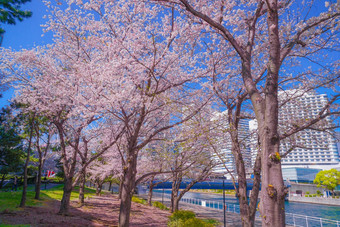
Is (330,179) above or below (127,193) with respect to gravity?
above

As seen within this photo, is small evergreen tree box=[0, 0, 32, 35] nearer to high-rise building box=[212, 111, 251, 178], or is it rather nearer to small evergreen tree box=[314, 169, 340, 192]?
high-rise building box=[212, 111, 251, 178]

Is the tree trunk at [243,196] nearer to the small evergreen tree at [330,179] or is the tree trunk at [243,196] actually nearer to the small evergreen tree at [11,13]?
the small evergreen tree at [11,13]

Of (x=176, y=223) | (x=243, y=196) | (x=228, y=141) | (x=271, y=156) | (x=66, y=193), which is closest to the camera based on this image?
(x=271, y=156)

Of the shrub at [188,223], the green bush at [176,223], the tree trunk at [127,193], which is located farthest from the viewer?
the green bush at [176,223]

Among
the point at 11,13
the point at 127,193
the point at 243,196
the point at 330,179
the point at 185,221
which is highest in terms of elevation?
the point at 11,13

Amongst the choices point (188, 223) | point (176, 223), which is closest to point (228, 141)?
point (188, 223)

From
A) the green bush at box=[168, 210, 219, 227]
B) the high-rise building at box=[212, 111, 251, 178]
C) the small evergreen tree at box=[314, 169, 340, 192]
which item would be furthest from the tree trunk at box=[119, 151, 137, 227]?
the small evergreen tree at box=[314, 169, 340, 192]

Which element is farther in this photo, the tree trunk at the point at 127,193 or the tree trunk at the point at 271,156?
the tree trunk at the point at 127,193

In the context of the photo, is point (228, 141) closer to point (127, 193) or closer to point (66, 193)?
point (127, 193)

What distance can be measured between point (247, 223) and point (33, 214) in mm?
9976

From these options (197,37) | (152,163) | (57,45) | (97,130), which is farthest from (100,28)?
(152,163)

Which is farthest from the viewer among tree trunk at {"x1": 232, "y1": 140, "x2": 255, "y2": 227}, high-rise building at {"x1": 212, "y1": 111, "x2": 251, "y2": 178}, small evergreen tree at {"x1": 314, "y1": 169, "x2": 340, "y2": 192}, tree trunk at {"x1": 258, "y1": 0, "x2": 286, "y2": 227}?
small evergreen tree at {"x1": 314, "y1": 169, "x2": 340, "y2": 192}

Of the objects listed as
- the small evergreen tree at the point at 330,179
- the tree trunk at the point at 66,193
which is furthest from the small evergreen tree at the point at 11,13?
the small evergreen tree at the point at 330,179

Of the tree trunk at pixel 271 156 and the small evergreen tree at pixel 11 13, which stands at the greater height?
the small evergreen tree at pixel 11 13
